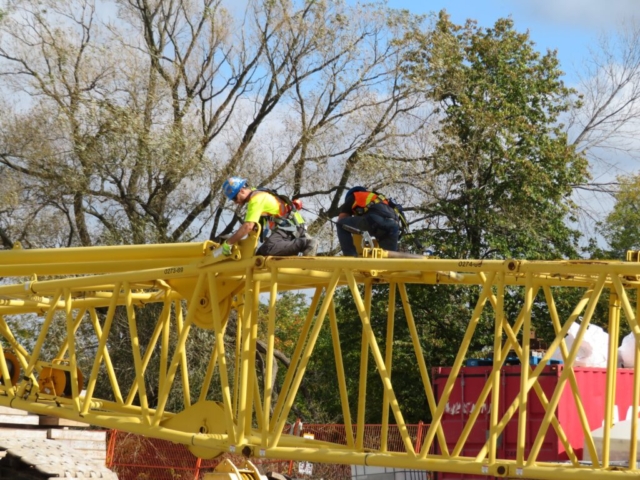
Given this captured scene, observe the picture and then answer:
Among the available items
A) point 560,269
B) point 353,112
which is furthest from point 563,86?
point 560,269

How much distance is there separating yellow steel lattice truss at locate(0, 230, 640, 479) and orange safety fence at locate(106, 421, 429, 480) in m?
8.76

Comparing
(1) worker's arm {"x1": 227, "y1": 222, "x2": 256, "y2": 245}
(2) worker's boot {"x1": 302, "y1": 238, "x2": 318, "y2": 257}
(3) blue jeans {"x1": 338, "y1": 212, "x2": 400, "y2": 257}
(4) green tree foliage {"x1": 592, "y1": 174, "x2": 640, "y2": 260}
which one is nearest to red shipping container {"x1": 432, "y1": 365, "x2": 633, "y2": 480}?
(3) blue jeans {"x1": 338, "y1": 212, "x2": 400, "y2": 257}

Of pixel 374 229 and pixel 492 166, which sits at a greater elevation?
pixel 492 166

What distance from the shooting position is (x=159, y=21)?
99.6 ft

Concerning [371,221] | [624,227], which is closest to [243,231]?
[371,221]

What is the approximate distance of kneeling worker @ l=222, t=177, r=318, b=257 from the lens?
1078cm

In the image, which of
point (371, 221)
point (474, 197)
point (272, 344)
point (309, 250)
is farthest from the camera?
point (474, 197)

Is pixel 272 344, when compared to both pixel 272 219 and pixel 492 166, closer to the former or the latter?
pixel 272 219

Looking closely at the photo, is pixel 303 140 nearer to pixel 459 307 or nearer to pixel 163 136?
pixel 163 136

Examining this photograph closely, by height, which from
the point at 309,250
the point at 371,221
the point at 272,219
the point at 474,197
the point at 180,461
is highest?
the point at 474,197

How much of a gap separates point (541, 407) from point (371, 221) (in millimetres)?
4500

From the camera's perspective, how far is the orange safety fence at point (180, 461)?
21.2 metres

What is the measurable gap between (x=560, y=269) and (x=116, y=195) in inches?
793

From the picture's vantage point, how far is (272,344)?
399 inches
